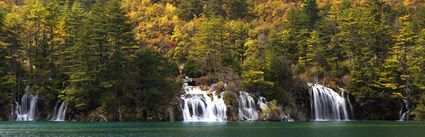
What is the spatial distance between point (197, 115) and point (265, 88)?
10.1 meters

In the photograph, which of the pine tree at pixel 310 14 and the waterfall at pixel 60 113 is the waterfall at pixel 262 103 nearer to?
the pine tree at pixel 310 14

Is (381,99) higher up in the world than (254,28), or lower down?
lower down

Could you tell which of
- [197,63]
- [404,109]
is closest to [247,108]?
[197,63]

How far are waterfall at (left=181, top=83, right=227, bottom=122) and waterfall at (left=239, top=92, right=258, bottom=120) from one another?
7.29 feet

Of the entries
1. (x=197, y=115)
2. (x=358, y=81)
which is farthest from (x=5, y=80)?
(x=358, y=81)

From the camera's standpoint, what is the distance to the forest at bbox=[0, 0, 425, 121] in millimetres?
65500

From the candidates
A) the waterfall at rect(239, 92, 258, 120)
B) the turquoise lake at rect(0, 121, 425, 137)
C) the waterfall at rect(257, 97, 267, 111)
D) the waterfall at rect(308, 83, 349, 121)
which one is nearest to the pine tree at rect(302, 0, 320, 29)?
the waterfall at rect(308, 83, 349, 121)

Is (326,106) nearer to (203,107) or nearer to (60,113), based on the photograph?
(203,107)

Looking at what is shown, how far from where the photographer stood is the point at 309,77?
7575cm

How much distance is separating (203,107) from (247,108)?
566 centimetres

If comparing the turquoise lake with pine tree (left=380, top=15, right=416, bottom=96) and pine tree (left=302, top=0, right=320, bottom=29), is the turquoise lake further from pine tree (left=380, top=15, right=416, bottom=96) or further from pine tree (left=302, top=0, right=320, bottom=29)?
pine tree (left=302, top=0, right=320, bottom=29)

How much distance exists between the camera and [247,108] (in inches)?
2635

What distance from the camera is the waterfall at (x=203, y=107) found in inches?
2557

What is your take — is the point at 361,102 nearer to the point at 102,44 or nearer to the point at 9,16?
the point at 102,44
